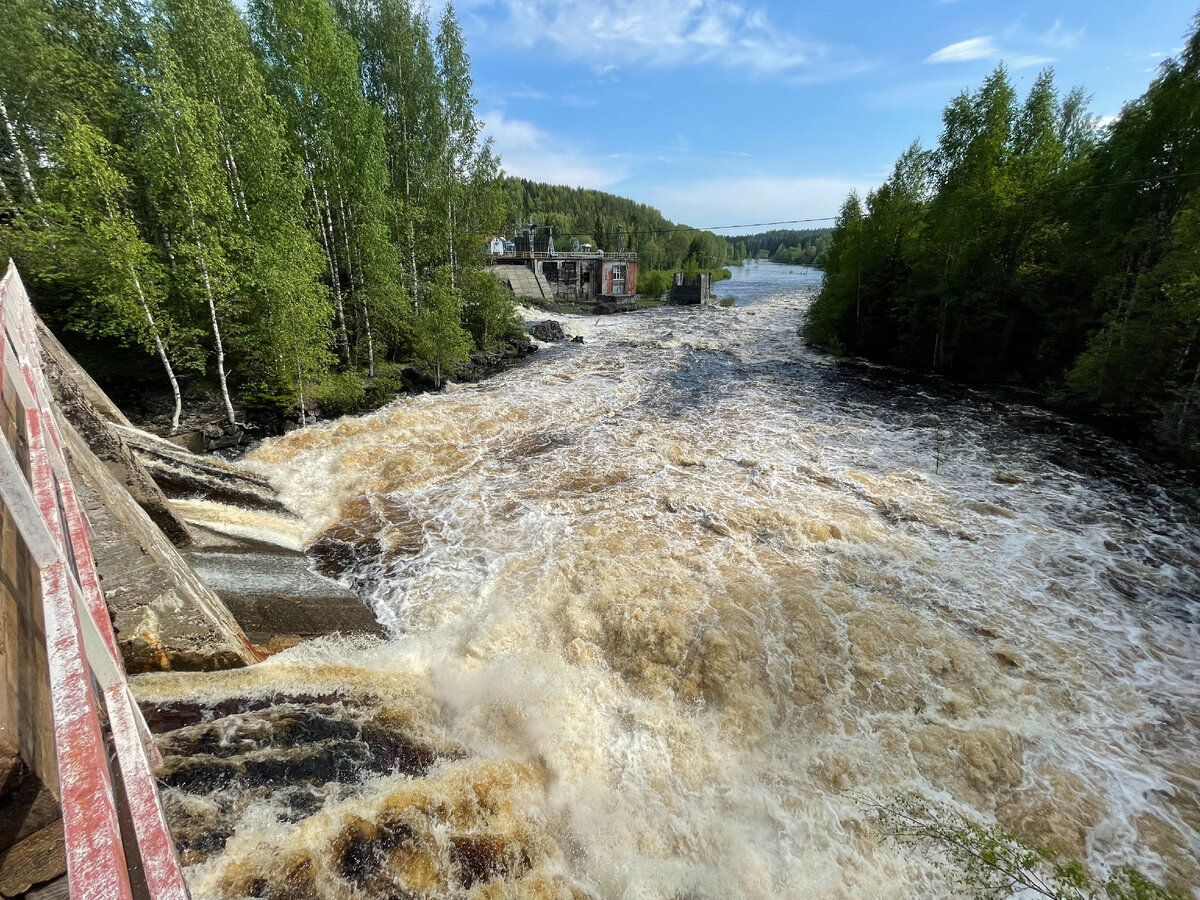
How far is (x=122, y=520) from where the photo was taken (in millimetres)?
5867

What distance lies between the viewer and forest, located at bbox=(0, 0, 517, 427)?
12.0 m

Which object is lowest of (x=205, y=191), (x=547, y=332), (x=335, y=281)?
(x=547, y=332)

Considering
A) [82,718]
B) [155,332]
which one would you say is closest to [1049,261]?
[82,718]

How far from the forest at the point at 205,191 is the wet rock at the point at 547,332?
619 inches

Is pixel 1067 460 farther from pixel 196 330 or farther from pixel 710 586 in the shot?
pixel 196 330

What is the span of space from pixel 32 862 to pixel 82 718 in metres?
1.78

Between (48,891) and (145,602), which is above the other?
(48,891)

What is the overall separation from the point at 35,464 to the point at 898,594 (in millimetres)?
10349

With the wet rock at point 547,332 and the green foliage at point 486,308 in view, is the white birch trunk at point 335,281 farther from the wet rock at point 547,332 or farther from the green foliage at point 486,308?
the wet rock at point 547,332

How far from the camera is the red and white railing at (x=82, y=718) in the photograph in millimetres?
1473

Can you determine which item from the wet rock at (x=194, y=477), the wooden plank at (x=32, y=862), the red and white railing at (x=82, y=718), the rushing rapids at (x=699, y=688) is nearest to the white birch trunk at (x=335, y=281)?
the rushing rapids at (x=699, y=688)

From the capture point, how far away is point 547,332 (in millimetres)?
37688

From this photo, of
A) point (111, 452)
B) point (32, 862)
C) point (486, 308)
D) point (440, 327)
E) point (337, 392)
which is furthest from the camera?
point (486, 308)

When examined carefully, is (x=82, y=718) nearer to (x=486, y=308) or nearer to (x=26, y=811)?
(x=26, y=811)
